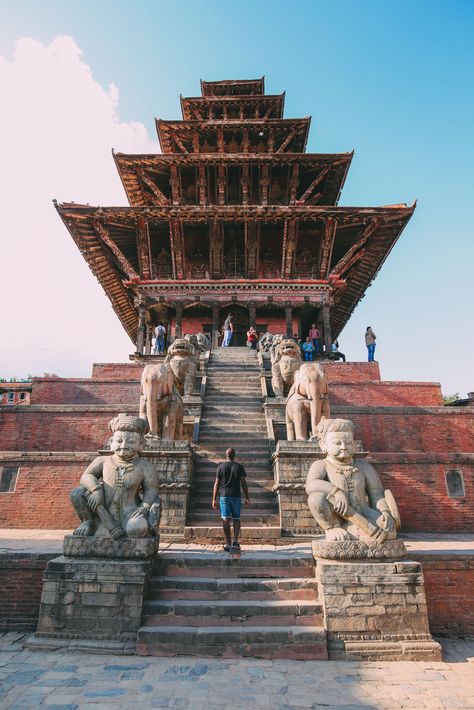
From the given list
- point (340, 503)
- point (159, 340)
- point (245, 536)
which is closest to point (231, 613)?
point (340, 503)

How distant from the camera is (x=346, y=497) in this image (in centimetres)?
451

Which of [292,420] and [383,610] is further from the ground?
[292,420]

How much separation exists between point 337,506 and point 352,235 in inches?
784

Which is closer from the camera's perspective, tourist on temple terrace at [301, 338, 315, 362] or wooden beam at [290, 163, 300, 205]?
tourist on temple terrace at [301, 338, 315, 362]

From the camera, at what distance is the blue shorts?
218 inches

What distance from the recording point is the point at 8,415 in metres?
10.6

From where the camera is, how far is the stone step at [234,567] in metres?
4.74


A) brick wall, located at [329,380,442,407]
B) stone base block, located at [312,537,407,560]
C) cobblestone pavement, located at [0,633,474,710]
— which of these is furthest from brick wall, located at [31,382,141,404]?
stone base block, located at [312,537,407,560]

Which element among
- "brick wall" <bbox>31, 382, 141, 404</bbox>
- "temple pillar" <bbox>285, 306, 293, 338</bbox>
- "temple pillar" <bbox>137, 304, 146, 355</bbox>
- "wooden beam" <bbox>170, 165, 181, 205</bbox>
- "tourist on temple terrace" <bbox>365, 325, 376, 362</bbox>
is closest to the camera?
"brick wall" <bbox>31, 382, 141, 404</bbox>

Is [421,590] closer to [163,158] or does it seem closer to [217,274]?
[217,274]

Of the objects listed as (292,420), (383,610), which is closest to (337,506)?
(383,610)

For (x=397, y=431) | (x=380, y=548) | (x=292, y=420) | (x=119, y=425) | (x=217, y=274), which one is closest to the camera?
(x=380, y=548)

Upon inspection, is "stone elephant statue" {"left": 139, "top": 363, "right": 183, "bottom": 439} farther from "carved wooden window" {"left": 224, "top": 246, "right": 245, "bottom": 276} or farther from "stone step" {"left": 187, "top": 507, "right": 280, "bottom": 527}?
"carved wooden window" {"left": 224, "top": 246, "right": 245, "bottom": 276}

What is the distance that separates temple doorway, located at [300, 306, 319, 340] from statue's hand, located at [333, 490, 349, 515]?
17200 millimetres
